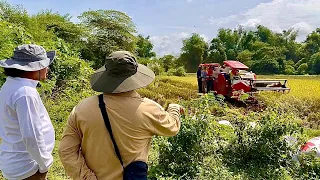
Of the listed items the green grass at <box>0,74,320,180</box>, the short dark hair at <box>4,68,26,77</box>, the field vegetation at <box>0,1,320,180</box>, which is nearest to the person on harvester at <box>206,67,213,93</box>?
the green grass at <box>0,74,320,180</box>

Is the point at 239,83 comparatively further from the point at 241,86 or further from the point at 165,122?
the point at 165,122

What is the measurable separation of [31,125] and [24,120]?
4 cm

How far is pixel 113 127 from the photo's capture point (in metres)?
1.50

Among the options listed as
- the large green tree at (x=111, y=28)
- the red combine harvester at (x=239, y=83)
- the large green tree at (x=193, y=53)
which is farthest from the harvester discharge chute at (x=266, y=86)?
the large green tree at (x=193, y=53)

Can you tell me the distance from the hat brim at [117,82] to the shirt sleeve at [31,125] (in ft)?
1.45

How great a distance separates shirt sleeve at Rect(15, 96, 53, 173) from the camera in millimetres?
1812

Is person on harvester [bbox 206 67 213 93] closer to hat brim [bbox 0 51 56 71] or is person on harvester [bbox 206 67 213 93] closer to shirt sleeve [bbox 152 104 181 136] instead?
hat brim [bbox 0 51 56 71]

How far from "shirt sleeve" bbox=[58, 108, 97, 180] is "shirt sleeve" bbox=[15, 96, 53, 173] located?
12.8 inches

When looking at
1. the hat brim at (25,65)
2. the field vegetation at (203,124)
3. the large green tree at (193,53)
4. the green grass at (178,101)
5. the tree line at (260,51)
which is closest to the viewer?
the hat brim at (25,65)

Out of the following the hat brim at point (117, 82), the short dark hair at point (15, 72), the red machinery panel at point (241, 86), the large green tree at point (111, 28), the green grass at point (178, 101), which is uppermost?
the large green tree at point (111, 28)

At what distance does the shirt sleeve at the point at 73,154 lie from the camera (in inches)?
61.6

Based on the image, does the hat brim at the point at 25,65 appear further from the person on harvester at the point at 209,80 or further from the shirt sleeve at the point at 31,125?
the person on harvester at the point at 209,80

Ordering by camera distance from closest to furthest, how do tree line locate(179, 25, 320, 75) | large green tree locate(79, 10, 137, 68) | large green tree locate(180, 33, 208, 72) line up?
large green tree locate(79, 10, 137, 68) < tree line locate(179, 25, 320, 75) < large green tree locate(180, 33, 208, 72)

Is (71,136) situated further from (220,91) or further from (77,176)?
(220,91)
